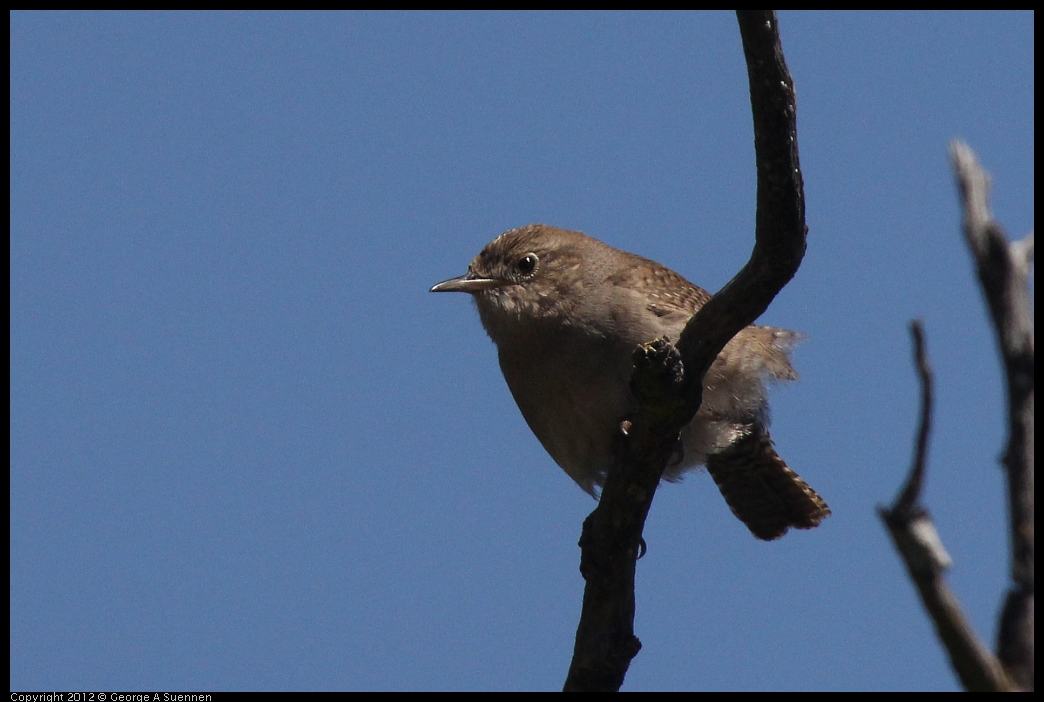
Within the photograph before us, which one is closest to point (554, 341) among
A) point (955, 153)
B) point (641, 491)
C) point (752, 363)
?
point (752, 363)

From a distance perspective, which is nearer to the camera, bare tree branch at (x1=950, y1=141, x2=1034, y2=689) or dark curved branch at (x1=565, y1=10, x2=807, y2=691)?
bare tree branch at (x1=950, y1=141, x2=1034, y2=689)

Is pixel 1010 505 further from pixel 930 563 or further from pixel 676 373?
pixel 676 373

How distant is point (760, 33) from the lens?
3.94 m

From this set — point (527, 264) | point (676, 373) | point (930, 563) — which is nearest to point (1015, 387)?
point (930, 563)

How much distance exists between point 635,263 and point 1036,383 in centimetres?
530

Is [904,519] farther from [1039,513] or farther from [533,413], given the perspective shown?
[533,413]

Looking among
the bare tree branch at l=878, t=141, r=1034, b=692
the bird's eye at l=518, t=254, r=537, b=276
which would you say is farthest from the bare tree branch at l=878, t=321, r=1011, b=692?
the bird's eye at l=518, t=254, r=537, b=276

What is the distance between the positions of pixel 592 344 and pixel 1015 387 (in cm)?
458

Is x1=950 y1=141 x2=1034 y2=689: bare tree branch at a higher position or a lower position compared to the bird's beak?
lower

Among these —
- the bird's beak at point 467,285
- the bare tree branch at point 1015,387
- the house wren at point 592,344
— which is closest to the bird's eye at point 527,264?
the house wren at point 592,344

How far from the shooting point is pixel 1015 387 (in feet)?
6.22

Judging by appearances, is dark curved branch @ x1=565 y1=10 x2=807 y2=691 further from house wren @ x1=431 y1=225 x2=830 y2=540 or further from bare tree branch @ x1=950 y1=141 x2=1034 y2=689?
bare tree branch @ x1=950 y1=141 x2=1034 y2=689

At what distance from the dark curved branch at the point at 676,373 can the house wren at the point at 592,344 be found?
471 millimetres

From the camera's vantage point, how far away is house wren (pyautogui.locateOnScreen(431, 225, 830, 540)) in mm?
6410
